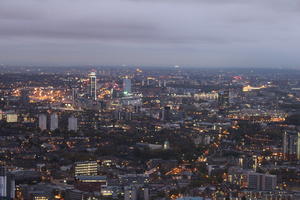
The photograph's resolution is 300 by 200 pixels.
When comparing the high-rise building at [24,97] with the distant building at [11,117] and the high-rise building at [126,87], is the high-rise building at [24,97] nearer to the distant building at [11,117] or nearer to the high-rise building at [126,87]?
the distant building at [11,117]

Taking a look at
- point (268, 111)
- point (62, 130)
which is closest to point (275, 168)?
point (62, 130)

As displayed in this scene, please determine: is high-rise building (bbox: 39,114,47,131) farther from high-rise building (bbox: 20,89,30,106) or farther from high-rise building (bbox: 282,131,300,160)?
high-rise building (bbox: 282,131,300,160)

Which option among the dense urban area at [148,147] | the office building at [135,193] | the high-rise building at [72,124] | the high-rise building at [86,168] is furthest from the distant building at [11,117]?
the office building at [135,193]

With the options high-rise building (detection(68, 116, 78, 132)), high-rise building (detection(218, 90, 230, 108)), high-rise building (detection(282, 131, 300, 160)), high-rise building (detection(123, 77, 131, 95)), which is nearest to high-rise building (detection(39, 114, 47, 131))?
high-rise building (detection(68, 116, 78, 132))

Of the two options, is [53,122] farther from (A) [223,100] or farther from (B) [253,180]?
(A) [223,100]

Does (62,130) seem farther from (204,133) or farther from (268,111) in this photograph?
(268,111)
